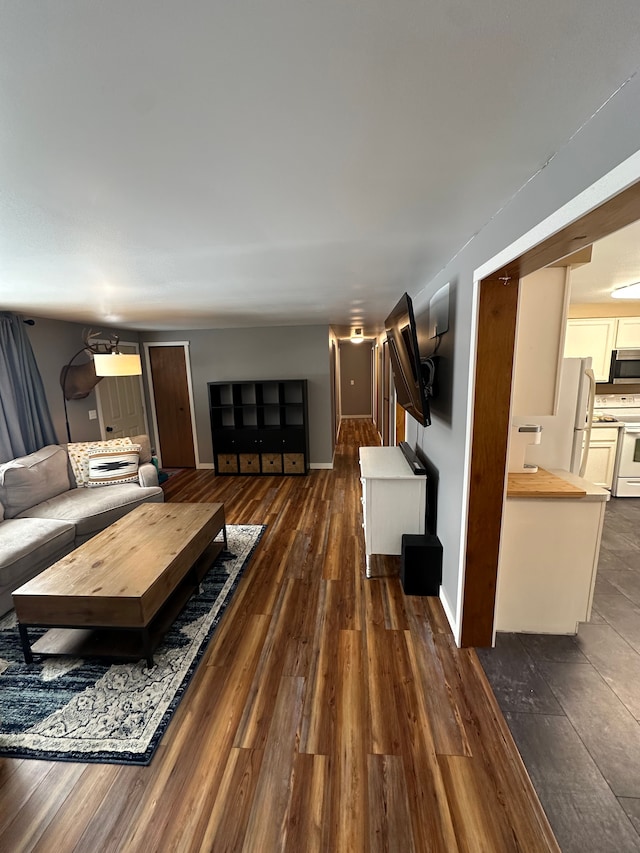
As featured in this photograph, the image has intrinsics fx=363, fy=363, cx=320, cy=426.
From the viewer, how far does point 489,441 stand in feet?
5.87

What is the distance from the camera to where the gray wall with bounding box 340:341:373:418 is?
9633 millimetres

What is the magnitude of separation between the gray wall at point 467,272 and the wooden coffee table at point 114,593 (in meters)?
1.68

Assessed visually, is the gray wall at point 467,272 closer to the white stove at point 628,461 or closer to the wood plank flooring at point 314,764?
the wood plank flooring at point 314,764

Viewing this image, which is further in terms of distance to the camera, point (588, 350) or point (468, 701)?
point (588, 350)

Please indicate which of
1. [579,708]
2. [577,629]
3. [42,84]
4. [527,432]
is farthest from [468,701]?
[42,84]

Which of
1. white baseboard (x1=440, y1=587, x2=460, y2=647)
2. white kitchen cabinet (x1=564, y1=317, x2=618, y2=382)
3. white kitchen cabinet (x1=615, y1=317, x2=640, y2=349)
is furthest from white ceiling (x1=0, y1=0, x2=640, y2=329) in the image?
white kitchen cabinet (x1=615, y1=317, x2=640, y2=349)

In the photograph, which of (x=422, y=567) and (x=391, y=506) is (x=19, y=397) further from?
(x=422, y=567)

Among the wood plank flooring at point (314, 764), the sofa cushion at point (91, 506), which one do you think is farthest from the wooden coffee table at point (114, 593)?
the sofa cushion at point (91, 506)

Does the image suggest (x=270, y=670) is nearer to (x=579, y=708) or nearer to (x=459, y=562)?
(x=459, y=562)

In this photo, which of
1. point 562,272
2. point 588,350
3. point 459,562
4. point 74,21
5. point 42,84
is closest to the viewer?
point 74,21

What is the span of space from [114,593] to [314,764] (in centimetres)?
122

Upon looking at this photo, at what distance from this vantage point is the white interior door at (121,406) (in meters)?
4.79

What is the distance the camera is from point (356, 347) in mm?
9625

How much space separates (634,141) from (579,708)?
216 centimetres
